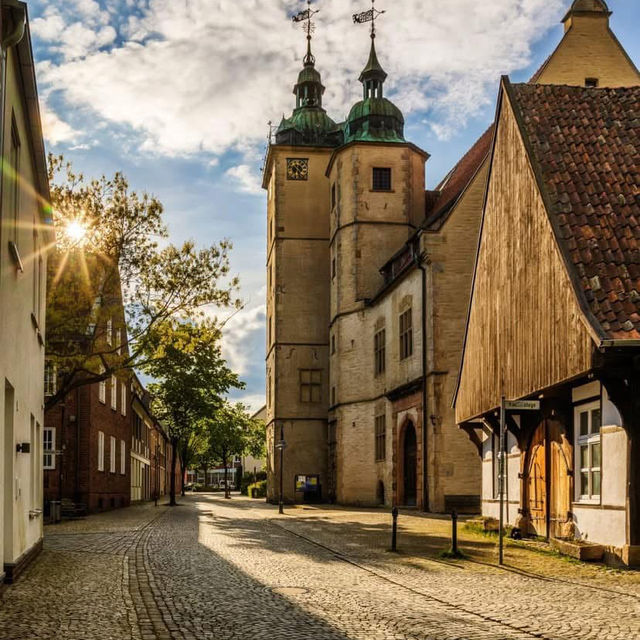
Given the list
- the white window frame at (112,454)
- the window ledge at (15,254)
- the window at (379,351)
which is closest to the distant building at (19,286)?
the window ledge at (15,254)

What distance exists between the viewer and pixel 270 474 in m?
53.8

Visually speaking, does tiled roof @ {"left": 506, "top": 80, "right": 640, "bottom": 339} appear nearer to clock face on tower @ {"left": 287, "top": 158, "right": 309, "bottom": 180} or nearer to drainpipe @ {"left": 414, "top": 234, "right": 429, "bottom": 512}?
drainpipe @ {"left": 414, "top": 234, "right": 429, "bottom": 512}

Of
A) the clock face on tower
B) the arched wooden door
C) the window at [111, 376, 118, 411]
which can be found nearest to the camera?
the arched wooden door

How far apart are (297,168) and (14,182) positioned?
134ft

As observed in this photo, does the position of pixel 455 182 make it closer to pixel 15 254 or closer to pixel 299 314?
pixel 299 314

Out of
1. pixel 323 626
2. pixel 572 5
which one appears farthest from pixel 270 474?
pixel 323 626

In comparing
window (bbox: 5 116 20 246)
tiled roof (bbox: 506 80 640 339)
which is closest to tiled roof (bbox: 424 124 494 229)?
tiled roof (bbox: 506 80 640 339)

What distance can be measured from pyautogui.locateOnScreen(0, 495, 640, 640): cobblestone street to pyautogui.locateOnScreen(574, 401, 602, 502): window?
120 cm

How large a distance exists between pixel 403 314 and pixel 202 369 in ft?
44.2

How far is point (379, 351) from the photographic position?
42.3m

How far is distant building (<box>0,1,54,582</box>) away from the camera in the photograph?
36.7ft

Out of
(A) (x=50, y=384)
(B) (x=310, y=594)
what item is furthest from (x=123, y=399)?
(B) (x=310, y=594)

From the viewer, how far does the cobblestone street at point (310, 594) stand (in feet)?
28.8

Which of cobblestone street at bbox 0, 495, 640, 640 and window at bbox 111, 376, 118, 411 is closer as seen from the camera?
cobblestone street at bbox 0, 495, 640, 640
